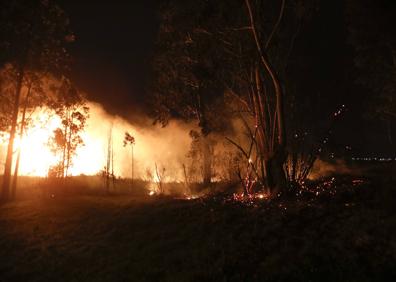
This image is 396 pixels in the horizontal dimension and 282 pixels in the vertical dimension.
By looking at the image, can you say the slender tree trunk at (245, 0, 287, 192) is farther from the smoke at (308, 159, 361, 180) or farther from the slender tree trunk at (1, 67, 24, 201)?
the slender tree trunk at (1, 67, 24, 201)

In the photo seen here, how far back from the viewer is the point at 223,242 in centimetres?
1067

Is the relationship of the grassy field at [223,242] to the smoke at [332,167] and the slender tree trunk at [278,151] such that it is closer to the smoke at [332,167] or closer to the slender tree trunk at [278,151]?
the slender tree trunk at [278,151]

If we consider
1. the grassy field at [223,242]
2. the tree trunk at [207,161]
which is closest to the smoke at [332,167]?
the tree trunk at [207,161]

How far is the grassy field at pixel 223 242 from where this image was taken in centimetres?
847

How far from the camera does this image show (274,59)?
67.1 ft

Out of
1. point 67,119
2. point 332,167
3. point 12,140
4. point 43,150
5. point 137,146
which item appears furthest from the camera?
point 137,146

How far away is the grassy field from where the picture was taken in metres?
8.47

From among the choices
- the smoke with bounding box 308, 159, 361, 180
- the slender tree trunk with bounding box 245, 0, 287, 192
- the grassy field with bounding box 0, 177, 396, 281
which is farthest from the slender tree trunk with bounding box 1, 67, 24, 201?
the smoke with bounding box 308, 159, 361, 180

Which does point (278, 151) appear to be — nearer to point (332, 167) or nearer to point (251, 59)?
point (251, 59)

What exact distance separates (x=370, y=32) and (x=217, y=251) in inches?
1155

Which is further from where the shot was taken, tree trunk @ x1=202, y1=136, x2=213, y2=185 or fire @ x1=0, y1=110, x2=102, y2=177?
tree trunk @ x1=202, y1=136, x2=213, y2=185

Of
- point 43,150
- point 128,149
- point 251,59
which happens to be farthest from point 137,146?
point 251,59

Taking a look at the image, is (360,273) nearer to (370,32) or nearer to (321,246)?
(321,246)

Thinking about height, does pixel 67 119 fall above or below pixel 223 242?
above
